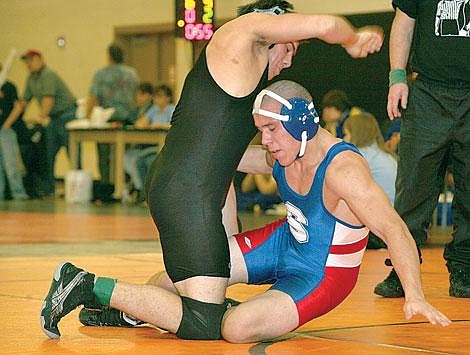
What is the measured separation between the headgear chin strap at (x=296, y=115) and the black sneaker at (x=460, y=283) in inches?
63.3

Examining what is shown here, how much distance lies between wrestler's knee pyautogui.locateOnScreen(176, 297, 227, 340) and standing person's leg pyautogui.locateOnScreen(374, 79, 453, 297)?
1529 mm

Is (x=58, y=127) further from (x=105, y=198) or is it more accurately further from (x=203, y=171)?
(x=203, y=171)

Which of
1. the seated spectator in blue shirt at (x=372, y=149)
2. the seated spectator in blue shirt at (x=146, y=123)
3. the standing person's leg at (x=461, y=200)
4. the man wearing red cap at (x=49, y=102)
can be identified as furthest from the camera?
the man wearing red cap at (x=49, y=102)

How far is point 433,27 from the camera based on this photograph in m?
5.17

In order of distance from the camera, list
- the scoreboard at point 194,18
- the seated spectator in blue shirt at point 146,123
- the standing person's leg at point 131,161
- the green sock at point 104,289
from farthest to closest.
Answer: the standing person's leg at point 131,161, the seated spectator in blue shirt at point 146,123, the scoreboard at point 194,18, the green sock at point 104,289

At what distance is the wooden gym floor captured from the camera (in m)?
3.72

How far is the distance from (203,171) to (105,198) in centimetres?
1060

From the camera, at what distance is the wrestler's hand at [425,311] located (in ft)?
11.1

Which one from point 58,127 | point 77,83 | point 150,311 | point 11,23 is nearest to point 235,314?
point 150,311

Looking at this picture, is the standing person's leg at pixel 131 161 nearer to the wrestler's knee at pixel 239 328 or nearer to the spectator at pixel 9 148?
the spectator at pixel 9 148

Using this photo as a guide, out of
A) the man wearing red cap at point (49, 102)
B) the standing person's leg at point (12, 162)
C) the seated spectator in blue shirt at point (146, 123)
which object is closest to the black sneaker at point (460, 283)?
the seated spectator in blue shirt at point (146, 123)

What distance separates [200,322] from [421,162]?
1705 mm

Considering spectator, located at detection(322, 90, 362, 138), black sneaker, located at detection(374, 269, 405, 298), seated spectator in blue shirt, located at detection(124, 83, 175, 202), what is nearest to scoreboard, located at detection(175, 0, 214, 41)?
spectator, located at detection(322, 90, 362, 138)

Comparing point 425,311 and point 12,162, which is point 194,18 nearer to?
point 12,162
